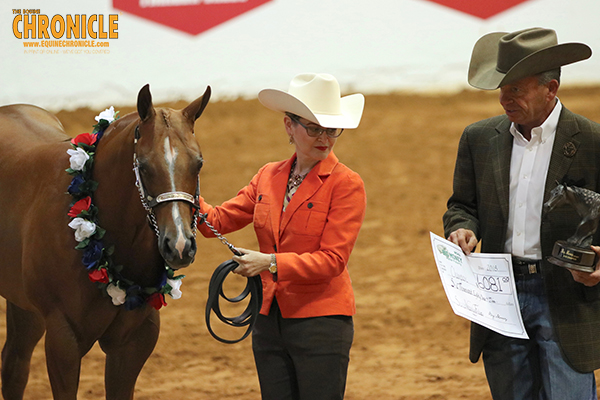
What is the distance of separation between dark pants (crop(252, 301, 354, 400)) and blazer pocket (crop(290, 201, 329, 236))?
26cm

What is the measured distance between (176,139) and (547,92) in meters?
1.12

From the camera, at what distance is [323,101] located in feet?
6.59

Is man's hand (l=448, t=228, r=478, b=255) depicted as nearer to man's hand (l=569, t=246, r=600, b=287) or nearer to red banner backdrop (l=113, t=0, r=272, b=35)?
man's hand (l=569, t=246, r=600, b=287)

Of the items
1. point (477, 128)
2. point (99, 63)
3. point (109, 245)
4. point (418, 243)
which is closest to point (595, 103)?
point (418, 243)

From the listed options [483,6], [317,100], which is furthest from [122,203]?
[483,6]

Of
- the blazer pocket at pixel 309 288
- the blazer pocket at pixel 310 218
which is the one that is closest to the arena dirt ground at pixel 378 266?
the blazer pocket at pixel 309 288

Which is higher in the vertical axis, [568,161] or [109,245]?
[568,161]

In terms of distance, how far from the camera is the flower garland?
199 cm

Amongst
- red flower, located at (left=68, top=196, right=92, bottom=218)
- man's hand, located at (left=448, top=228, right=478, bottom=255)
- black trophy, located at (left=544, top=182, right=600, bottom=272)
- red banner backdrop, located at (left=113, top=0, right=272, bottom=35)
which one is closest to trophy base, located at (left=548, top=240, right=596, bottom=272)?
black trophy, located at (left=544, top=182, right=600, bottom=272)

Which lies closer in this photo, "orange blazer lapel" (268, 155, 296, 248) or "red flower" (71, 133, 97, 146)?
"orange blazer lapel" (268, 155, 296, 248)

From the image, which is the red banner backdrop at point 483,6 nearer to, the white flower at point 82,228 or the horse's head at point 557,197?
the horse's head at point 557,197

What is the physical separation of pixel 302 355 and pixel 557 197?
2.95ft

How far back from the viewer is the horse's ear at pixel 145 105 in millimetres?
1802

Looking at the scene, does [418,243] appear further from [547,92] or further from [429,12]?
[547,92]
